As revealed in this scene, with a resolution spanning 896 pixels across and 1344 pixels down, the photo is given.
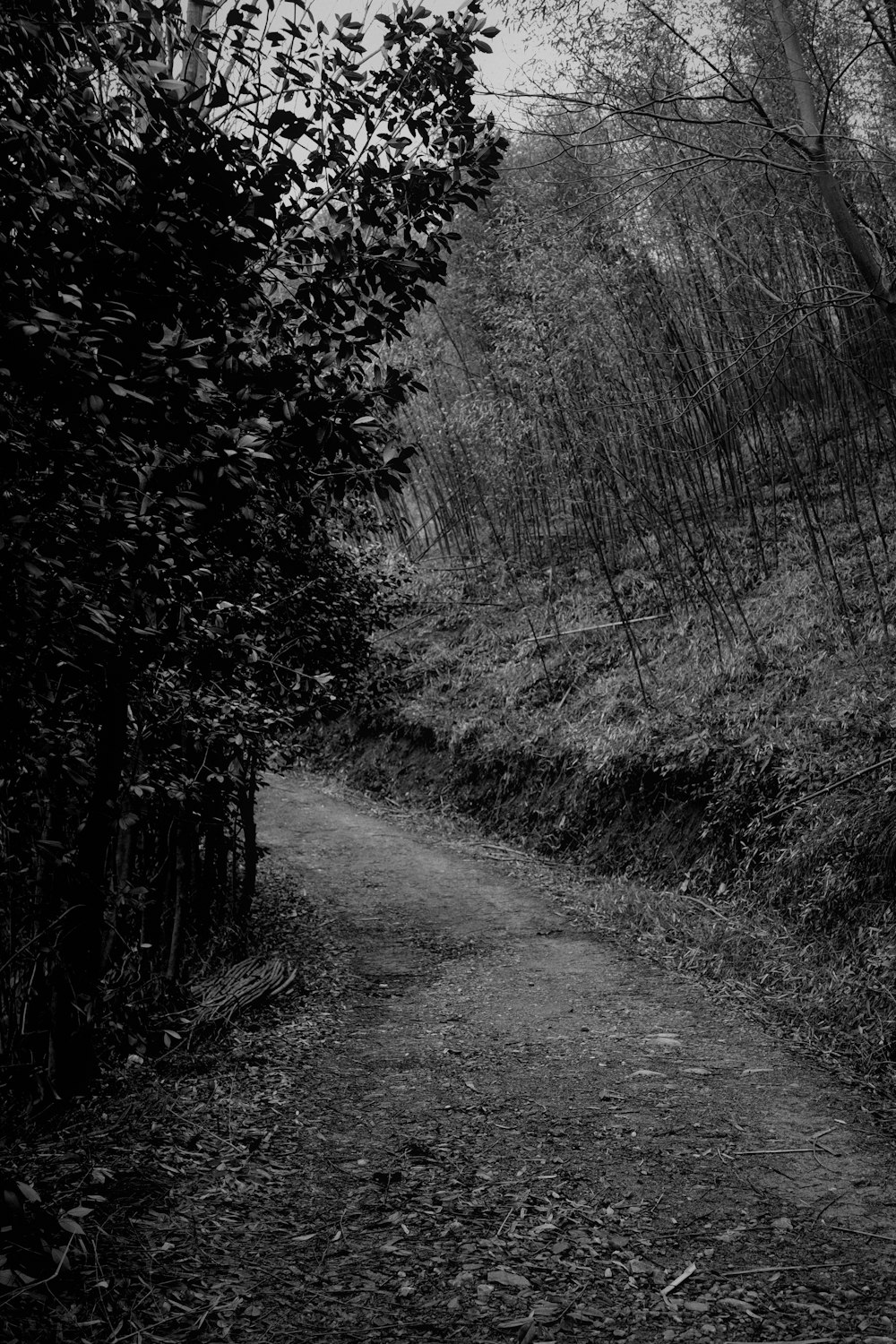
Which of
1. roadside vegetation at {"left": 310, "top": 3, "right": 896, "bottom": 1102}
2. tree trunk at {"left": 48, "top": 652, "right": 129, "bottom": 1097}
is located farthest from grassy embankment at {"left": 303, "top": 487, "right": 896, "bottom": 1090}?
tree trunk at {"left": 48, "top": 652, "right": 129, "bottom": 1097}

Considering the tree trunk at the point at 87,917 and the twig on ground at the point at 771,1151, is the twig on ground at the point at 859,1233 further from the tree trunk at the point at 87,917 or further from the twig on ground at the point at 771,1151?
the tree trunk at the point at 87,917

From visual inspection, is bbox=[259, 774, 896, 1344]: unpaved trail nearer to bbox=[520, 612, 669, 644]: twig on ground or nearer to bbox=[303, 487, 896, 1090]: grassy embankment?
bbox=[303, 487, 896, 1090]: grassy embankment

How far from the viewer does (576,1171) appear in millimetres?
2590

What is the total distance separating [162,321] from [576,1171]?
232 cm

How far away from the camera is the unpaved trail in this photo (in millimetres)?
1998

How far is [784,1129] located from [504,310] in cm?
779

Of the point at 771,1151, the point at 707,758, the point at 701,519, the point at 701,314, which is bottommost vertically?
the point at 771,1151

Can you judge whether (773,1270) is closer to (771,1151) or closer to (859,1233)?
(859,1233)

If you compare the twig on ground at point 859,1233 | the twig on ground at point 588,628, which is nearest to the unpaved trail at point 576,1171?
the twig on ground at point 859,1233

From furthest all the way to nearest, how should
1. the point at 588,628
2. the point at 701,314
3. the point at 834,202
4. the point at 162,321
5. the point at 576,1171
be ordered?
the point at 588,628
the point at 701,314
the point at 834,202
the point at 576,1171
the point at 162,321

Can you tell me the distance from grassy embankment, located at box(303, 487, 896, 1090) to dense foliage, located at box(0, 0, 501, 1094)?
2.71 m

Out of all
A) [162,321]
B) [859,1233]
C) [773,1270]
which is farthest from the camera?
[859,1233]

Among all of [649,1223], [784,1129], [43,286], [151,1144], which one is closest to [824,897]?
[784,1129]

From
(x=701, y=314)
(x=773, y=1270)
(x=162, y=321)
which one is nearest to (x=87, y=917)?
(x=162, y=321)
